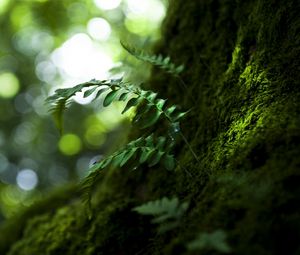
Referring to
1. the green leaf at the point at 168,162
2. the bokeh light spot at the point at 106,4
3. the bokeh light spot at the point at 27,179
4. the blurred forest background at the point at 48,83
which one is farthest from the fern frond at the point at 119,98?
the bokeh light spot at the point at 27,179

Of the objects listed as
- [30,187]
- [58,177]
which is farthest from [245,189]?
[30,187]

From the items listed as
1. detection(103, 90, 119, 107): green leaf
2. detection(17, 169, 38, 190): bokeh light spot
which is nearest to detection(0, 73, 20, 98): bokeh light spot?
detection(17, 169, 38, 190): bokeh light spot

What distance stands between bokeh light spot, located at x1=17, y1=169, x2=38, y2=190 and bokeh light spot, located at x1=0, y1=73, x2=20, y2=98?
309 centimetres

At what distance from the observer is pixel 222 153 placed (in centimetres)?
236

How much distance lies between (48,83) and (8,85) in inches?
65.7

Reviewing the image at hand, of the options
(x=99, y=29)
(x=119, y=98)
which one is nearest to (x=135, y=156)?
(x=119, y=98)

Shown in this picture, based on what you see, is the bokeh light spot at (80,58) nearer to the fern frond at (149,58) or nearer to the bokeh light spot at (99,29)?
the bokeh light spot at (99,29)

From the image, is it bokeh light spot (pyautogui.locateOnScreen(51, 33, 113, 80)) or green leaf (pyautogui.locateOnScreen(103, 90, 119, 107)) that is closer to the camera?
green leaf (pyautogui.locateOnScreen(103, 90, 119, 107))

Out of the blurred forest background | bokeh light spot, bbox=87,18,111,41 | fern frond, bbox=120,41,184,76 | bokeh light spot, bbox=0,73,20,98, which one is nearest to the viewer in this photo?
fern frond, bbox=120,41,184,76

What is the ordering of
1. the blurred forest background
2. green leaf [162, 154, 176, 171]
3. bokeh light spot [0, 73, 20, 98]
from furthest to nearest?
bokeh light spot [0, 73, 20, 98] → the blurred forest background → green leaf [162, 154, 176, 171]

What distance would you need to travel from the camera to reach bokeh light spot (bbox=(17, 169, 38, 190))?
46.2 feet

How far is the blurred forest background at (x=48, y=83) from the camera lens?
12766 mm

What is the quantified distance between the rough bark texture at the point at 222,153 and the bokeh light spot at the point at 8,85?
38.6 feet

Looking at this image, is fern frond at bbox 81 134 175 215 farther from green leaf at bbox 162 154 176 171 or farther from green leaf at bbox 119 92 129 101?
green leaf at bbox 119 92 129 101
